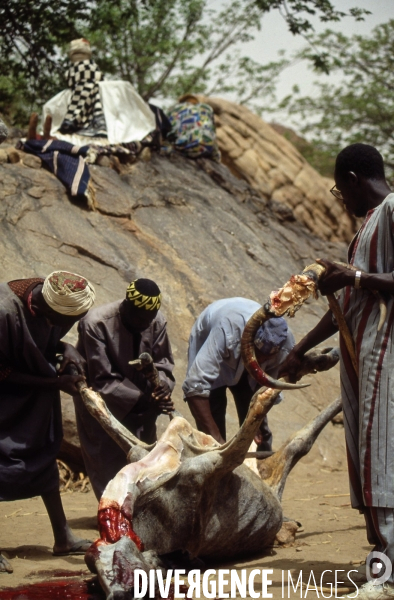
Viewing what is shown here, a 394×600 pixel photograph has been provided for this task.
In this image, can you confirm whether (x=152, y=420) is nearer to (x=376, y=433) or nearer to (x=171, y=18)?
(x=376, y=433)

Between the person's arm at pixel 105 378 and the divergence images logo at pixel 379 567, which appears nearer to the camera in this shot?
the divergence images logo at pixel 379 567

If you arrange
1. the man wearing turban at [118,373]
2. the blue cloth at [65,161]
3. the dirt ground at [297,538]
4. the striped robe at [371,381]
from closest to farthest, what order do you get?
the striped robe at [371,381]
the dirt ground at [297,538]
the man wearing turban at [118,373]
the blue cloth at [65,161]

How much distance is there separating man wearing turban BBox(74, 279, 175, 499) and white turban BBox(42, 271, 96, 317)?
1.68ft

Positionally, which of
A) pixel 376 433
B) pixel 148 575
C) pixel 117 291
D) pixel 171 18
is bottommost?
pixel 117 291

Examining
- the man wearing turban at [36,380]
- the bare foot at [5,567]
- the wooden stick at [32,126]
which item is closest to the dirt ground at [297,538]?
the bare foot at [5,567]

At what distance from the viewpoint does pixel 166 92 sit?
17.2 metres

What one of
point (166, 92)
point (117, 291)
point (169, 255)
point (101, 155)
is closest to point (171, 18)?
point (166, 92)

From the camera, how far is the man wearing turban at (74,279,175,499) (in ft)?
15.1

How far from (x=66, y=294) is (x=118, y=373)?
2.97 ft

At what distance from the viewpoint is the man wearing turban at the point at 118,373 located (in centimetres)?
459

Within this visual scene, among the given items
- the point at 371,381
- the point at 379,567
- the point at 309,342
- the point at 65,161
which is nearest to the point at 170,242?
the point at 65,161

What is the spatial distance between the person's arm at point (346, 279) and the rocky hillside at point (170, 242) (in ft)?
11.2

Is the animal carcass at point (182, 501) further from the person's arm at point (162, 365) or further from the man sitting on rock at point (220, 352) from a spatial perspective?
the person's arm at point (162, 365)

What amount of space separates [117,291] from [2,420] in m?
3.57
